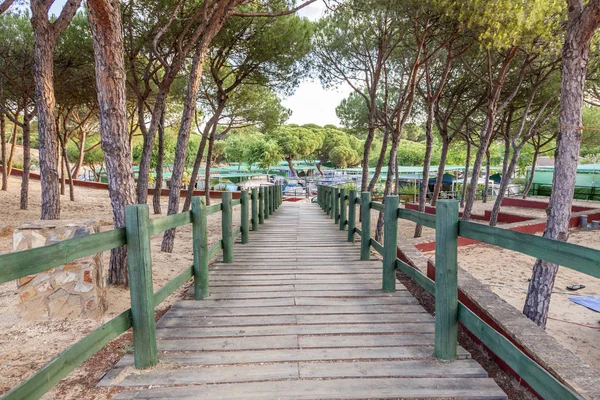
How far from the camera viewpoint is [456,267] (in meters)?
2.25

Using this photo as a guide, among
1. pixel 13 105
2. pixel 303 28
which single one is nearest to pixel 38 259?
pixel 303 28

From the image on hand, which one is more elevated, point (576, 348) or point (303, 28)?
point (303, 28)

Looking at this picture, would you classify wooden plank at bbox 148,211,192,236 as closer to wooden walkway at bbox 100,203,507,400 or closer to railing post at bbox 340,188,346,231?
wooden walkway at bbox 100,203,507,400

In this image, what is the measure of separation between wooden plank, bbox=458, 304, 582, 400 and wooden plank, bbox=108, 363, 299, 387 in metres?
1.10

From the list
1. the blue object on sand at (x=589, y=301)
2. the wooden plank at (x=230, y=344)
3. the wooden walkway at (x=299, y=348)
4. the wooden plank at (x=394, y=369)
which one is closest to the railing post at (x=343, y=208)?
the wooden walkway at (x=299, y=348)

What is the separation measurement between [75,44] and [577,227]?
55.6ft

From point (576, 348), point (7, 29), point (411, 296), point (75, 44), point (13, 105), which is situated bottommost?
point (576, 348)

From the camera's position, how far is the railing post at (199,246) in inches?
128

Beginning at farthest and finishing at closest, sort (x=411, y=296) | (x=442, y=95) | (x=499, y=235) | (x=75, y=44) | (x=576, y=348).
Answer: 1. (x=442, y=95)
2. (x=75, y=44)
3. (x=576, y=348)
4. (x=411, y=296)
5. (x=499, y=235)

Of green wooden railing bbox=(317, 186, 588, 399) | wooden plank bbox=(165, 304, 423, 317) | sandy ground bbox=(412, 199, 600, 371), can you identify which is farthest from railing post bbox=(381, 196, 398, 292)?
sandy ground bbox=(412, 199, 600, 371)

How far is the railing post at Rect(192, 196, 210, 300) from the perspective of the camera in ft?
10.6

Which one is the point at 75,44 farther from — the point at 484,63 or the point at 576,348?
the point at 576,348

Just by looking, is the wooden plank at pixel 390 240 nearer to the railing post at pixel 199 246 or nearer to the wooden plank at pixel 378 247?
the wooden plank at pixel 378 247

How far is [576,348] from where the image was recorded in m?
4.34
